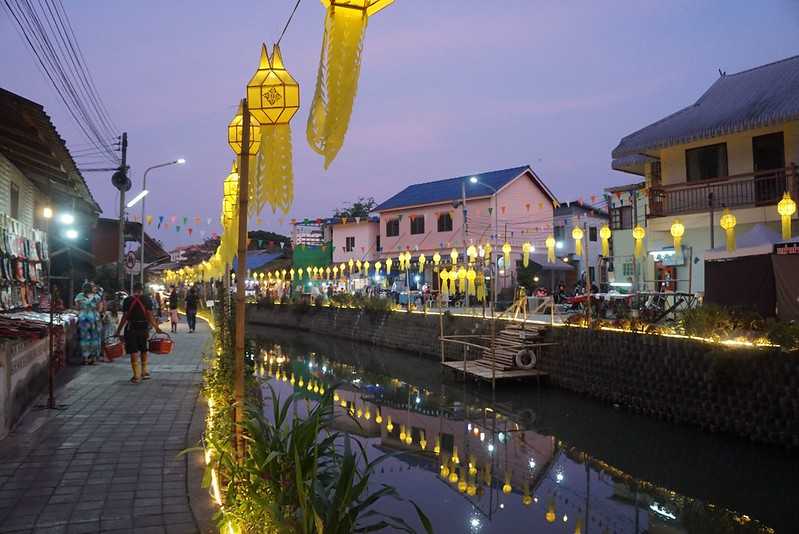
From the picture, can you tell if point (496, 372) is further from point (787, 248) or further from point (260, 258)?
point (260, 258)

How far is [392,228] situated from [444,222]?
14.7 ft

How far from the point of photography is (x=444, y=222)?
123 ft

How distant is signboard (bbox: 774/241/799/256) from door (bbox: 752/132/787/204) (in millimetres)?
4397

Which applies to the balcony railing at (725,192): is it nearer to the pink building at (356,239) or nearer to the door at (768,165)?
the door at (768,165)

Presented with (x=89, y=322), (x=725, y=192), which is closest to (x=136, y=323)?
(x=89, y=322)

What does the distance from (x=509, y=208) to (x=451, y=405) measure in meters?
23.7

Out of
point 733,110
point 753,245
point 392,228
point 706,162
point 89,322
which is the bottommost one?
point 89,322

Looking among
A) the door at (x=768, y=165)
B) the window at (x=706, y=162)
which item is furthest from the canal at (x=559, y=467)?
the window at (x=706, y=162)

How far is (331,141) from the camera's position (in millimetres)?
4102

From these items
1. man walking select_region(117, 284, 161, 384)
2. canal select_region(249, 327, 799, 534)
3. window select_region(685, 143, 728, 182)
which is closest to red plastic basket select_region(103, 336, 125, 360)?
man walking select_region(117, 284, 161, 384)

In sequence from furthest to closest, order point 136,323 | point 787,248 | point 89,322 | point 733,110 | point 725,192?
point 733,110
point 725,192
point 89,322
point 787,248
point 136,323

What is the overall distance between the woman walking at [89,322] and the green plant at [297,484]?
9.90 metres

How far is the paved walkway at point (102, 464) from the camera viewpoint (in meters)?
4.93

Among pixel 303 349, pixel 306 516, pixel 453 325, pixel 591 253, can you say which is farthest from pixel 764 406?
pixel 591 253
